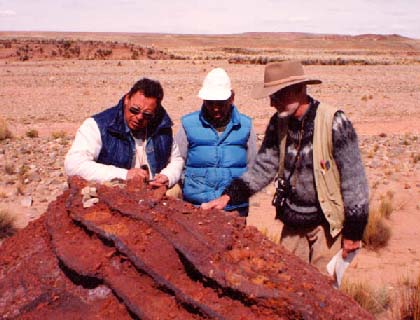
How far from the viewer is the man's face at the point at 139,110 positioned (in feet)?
13.2

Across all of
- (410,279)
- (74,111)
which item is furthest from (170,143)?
(74,111)

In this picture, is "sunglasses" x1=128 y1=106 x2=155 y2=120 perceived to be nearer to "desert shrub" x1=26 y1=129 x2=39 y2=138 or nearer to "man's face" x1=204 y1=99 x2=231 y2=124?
"man's face" x1=204 y1=99 x2=231 y2=124

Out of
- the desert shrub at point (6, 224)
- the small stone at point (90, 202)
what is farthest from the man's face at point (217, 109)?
the desert shrub at point (6, 224)

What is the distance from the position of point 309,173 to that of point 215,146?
4.09 feet

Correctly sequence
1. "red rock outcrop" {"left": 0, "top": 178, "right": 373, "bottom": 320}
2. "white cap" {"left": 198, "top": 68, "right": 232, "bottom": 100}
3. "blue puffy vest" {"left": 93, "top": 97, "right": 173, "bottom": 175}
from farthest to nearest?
"white cap" {"left": 198, "top": 68, "right": 232, "bottom": 100}
"blue puffy vest" {"left": 93, "top": 97, "right": 173, "bottom": 175}
"red rock outcrop" {"left": 0, "top": 178, "right": 373, "bottom": 320}

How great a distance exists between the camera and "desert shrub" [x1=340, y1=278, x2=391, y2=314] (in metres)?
5.34

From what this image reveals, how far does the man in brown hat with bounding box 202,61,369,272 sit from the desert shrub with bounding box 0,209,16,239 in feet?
14.2

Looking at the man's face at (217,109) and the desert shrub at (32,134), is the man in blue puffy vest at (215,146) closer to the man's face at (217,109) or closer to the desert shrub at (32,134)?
the man's face at (217,109)

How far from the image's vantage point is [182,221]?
288cm

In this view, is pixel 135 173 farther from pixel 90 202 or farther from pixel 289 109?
pixel 289 109

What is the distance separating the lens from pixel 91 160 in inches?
158

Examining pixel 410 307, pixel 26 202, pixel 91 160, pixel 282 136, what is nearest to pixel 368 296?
pixel 410 307

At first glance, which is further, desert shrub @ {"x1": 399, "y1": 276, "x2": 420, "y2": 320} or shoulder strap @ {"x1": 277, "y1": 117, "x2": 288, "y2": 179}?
desert shrub @ {"x1": 399, "y1": 276, "x2": 420, "y2": 320}

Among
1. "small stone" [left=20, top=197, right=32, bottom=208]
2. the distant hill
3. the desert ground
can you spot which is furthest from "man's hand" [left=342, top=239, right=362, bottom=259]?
the distant hill
